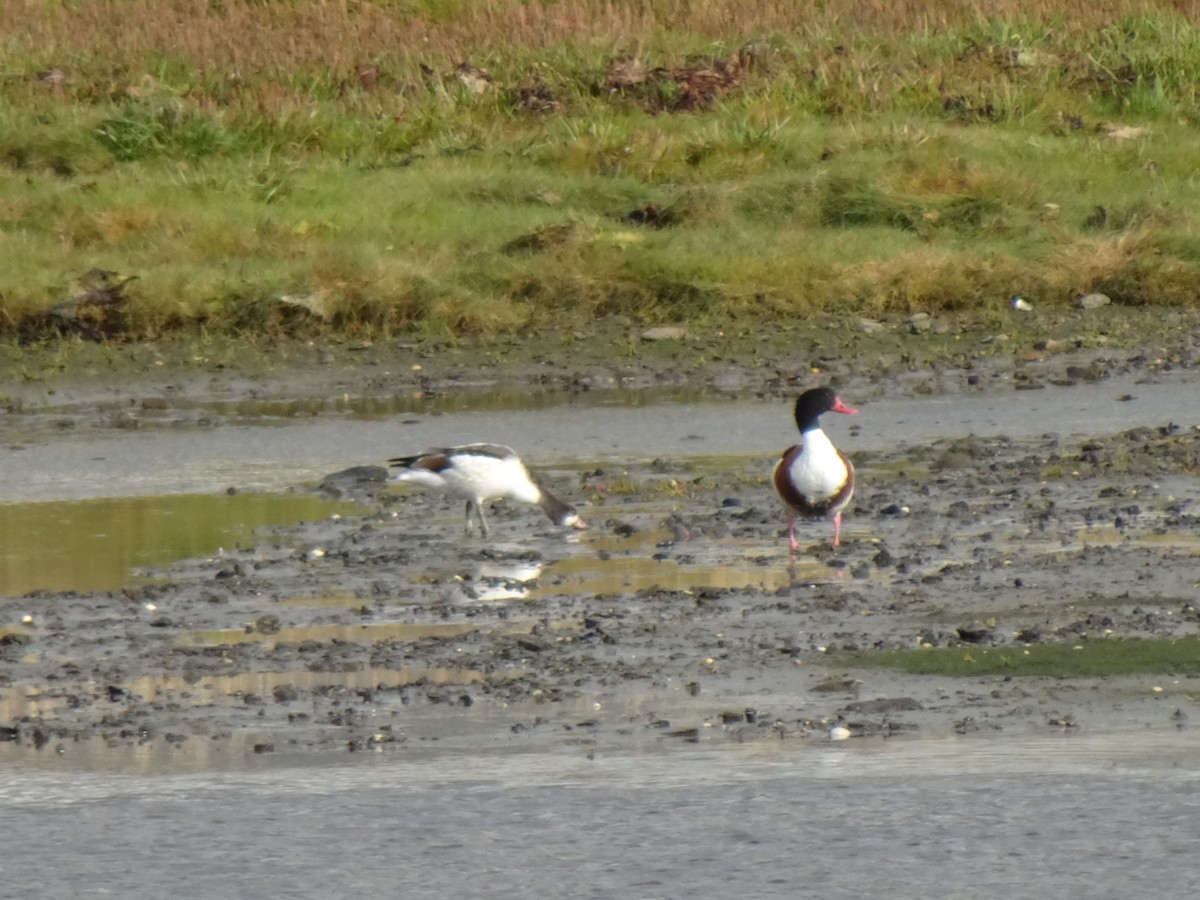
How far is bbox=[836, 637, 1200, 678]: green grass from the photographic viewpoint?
654cm

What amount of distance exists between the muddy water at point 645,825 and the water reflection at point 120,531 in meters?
2.94

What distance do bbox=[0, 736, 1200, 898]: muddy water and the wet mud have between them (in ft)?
0.89

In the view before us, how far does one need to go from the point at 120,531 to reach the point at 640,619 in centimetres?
294

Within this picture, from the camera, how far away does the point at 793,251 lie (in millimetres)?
15188

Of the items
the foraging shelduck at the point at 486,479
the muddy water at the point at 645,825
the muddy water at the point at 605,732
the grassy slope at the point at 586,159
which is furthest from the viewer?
the grassy slope at the point at 586,159

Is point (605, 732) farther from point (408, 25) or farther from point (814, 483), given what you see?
point (408, 25)

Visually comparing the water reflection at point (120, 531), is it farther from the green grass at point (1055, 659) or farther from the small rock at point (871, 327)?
the small rock at point (871, 327)

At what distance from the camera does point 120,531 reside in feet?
31.4

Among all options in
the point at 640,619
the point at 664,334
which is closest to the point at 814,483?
the point at 640,619

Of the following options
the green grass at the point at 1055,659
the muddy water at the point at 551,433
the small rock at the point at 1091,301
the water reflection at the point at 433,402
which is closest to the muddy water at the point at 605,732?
the green grass at the point at 1055,659

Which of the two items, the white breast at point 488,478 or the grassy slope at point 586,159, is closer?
the white breast at point 488,478

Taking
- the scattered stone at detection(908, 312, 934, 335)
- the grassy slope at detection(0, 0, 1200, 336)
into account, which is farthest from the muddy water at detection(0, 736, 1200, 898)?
the grassy slope at detection(0, 0, 1200, 336)

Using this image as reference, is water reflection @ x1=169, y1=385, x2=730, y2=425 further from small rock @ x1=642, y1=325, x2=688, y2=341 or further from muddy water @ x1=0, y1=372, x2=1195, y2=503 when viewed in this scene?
small rock @ x1=642, y1=325, x2=688, y2=341

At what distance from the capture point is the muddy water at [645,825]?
488 centimetres
